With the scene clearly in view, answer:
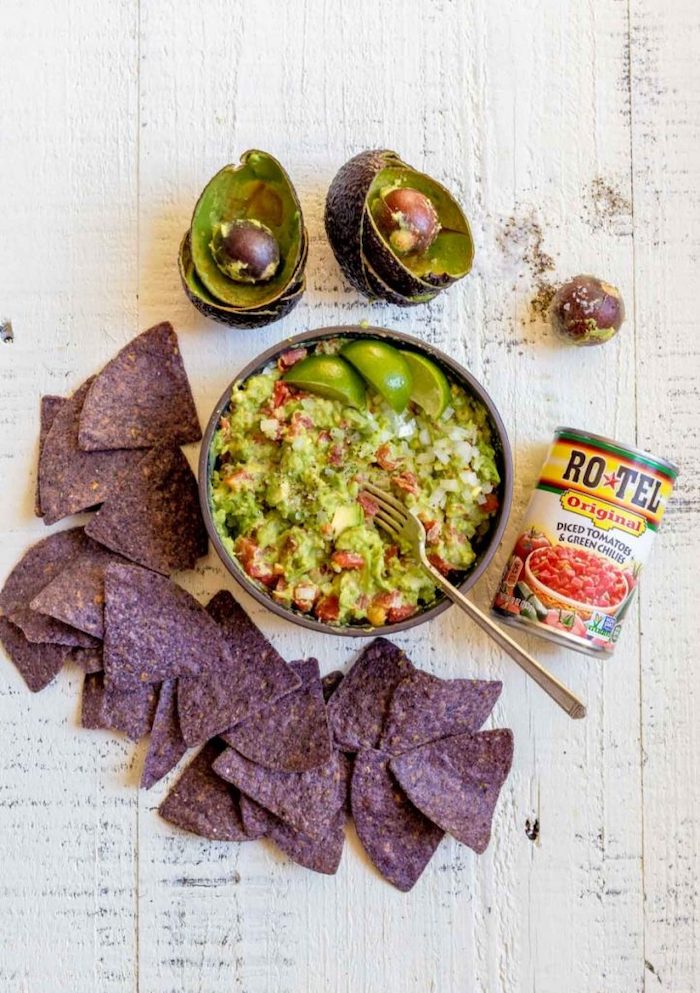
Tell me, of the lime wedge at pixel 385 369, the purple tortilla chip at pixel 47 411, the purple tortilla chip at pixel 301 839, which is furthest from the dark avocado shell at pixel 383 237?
the purple tortilla chip at pixel 301 839

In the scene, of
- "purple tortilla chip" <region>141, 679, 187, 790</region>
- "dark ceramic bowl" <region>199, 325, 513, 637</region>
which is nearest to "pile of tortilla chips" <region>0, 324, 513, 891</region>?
"purple tortilla chip" <region>141, 679, 187, 790</region>

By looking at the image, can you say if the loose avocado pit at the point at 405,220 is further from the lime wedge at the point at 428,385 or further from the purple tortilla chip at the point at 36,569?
the purple tortilla chip at the point at 36,569

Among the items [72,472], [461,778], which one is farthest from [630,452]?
[72,472]

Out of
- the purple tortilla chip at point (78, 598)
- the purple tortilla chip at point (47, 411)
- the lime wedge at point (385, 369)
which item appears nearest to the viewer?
the lime wedge at point (385, 369)

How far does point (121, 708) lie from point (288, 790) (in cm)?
35

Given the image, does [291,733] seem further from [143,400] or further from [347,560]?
[143,400]

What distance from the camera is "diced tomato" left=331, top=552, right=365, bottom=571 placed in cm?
174

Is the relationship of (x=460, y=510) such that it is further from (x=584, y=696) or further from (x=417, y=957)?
(x=417, y=957)

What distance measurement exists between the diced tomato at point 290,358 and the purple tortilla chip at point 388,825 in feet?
2.41

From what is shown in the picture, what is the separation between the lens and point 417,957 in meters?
1.99

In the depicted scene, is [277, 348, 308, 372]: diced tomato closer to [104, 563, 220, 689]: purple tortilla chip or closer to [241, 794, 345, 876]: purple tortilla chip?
[104, 563, 220, 689]: purple tortilla chip

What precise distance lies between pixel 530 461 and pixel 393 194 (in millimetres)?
579

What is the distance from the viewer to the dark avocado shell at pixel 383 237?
1.70 metres

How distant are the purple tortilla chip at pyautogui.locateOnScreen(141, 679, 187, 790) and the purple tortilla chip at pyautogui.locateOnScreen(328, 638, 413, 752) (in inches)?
11.5
